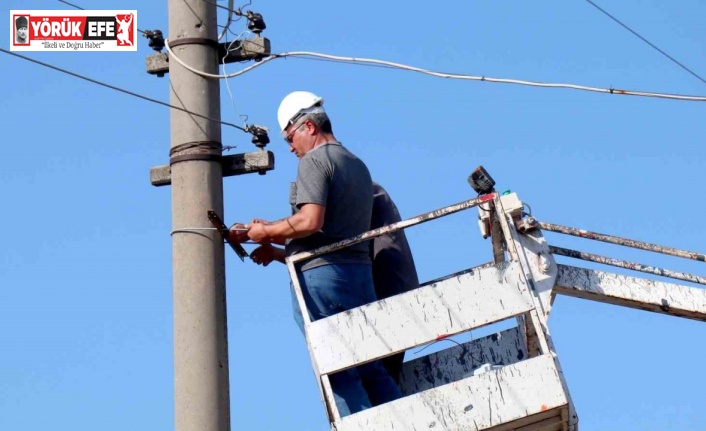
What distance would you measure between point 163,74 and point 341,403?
2704 mm

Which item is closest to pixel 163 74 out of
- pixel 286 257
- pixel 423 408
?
pixel 286 257

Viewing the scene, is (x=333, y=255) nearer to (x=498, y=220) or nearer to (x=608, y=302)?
(x=498, y=220)

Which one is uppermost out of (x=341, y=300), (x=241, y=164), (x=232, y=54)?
(x=232, y=54)

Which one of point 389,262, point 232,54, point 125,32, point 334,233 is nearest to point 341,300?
point 334,233

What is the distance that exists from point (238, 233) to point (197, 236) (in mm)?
281

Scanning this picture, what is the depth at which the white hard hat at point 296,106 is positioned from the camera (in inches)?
313

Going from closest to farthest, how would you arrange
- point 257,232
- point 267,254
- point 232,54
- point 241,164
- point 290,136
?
point 257,232
point 290,136
point 267,254
point 241,164
point 232,54

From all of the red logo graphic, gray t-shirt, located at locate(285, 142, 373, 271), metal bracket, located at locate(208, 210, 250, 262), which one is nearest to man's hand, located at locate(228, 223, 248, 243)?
metal bracket, located at locate(208, 210, 250, 262)

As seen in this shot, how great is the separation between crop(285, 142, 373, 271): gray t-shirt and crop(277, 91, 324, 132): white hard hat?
1.02 ft

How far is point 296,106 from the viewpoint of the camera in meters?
7.97

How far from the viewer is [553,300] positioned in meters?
7.74

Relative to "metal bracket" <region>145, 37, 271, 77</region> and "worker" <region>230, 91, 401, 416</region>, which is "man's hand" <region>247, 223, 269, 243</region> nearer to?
"worker" <region>230, 91, 401, 416</region>

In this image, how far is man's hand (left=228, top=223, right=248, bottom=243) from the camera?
26.5 ft

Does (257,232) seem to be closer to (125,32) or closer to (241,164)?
(241,164)
